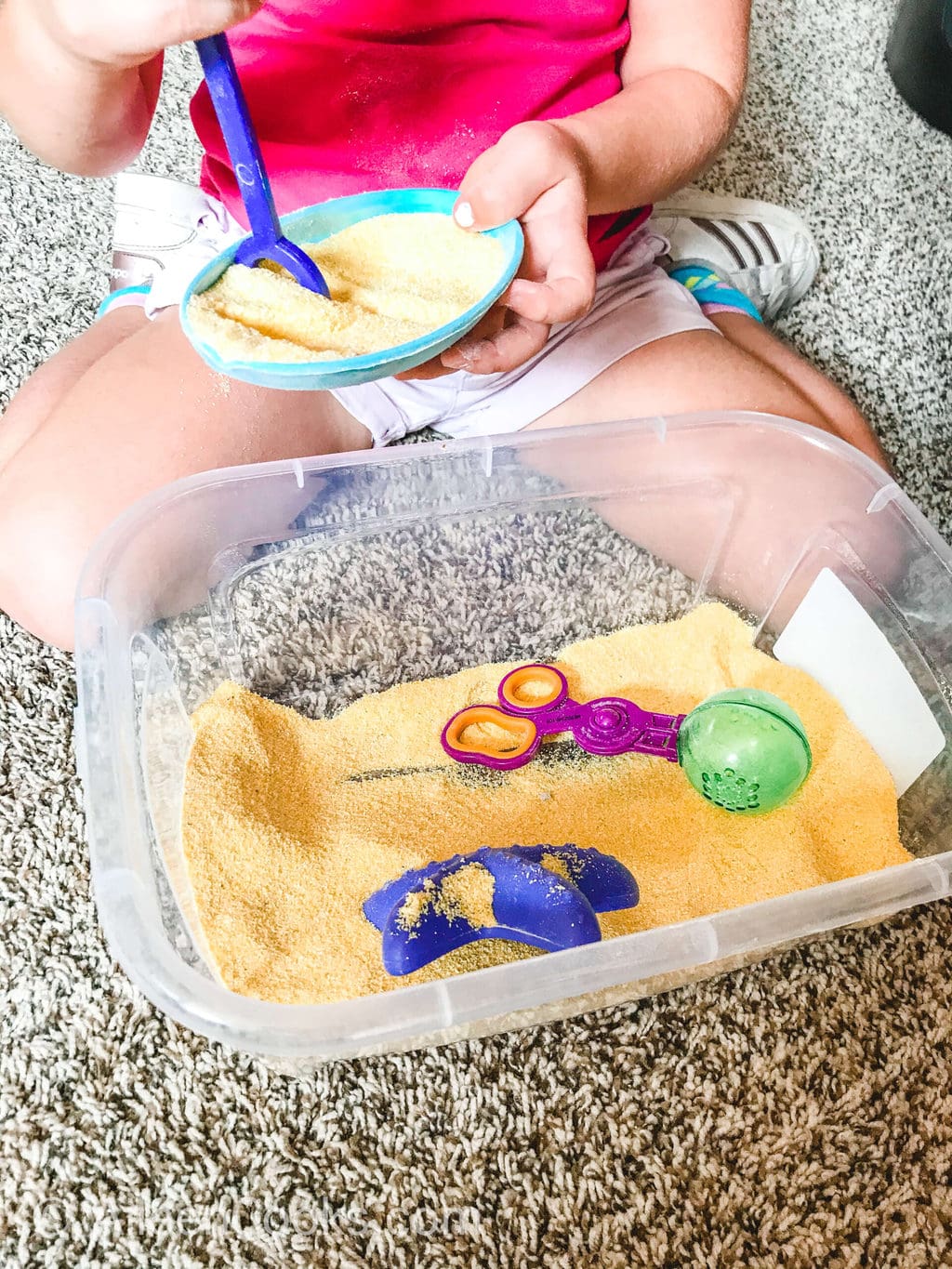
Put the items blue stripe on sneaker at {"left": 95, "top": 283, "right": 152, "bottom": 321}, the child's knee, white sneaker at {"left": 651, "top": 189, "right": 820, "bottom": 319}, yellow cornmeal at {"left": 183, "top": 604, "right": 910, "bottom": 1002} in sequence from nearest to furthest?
yellow cornmeal at {"left": 183, "top": 604, "right": 910, "bottom": 1002}
the child's knee
blue stripe on sneaker at {"left": 95, "top": 283, "right": 152, "bottom": 321}
white sneaker at {"left": 651, "top": 189, "right": 820, "bottom": 319}

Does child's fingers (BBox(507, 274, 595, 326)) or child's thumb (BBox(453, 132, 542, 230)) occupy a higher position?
child's thumb (BBox(453, 132, 542, 230))

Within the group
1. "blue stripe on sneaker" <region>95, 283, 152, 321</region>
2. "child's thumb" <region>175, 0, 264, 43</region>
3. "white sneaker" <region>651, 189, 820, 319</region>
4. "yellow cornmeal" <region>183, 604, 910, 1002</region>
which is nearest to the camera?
"child's thumb" <region>175, 0, 264, 43</region>

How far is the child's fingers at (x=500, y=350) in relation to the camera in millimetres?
557

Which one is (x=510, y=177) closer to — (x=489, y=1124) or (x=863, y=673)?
(x=863, y=673)

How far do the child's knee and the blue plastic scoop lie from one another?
29 cm

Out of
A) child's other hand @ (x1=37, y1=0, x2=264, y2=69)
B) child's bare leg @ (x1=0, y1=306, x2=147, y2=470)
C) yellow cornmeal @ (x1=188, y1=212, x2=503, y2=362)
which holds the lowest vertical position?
child's bare leg @ (x1=0, y1=306, x2=147, y2=470)

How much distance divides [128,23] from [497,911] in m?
0.42

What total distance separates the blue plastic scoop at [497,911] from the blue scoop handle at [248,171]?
0.30 meters

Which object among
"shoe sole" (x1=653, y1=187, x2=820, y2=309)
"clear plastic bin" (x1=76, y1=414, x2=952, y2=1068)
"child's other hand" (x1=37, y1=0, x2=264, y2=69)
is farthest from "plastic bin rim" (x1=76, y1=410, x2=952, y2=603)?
"shoe sole" (x1=653, y1=187, x2=820, y2=309)

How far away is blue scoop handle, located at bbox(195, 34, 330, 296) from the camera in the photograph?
1.44ft

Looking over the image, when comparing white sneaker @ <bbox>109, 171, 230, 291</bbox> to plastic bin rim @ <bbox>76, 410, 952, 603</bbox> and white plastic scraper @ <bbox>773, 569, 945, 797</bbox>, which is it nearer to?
plastic bin rim @ <bbox>76, 410, 952, 603</bbox>

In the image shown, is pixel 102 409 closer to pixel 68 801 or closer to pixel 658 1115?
pixel 68 801

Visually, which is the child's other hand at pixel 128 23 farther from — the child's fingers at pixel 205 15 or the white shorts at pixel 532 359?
the white shorts at pixel 532 359

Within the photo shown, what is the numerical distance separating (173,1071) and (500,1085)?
0.54 ft
